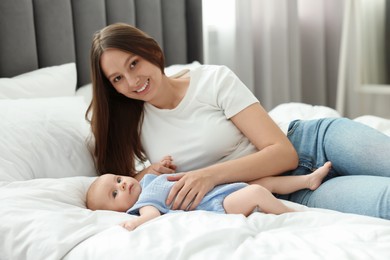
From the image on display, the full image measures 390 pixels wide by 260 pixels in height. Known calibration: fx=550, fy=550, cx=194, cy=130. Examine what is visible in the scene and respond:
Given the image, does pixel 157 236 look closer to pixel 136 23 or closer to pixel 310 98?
pixel 136 23

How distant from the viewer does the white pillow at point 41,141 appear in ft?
5.05

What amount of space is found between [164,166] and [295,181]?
36 centimetres

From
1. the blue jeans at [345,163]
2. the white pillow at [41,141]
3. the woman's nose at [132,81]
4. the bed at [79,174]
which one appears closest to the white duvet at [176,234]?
the bed at [79,174]

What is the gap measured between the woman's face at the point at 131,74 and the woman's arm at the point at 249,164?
0.25 m

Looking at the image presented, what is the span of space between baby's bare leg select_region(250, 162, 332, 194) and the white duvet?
12 cm

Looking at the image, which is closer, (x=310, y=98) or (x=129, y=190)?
(x=129, y=190)

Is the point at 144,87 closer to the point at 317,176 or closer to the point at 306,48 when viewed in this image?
the point at 317,176

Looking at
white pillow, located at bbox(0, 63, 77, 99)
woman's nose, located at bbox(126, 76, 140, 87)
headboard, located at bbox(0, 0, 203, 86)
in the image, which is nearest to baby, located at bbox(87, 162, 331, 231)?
woman's nose, located at bbox(126, 76, 140, 87)

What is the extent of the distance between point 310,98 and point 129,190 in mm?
2398

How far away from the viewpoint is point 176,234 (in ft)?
3.33

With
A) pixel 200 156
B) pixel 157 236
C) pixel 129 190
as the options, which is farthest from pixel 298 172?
pixel 157 236

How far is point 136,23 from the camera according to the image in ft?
8.57

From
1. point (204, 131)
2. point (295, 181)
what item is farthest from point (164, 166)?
point (295, 181)

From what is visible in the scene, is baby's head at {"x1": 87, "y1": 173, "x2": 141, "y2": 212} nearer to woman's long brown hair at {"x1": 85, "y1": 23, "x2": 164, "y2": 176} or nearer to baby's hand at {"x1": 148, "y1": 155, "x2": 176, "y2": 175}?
baby's hand at {"x1": 148, "y1": 155, "x2": 176, "y2": 175}
